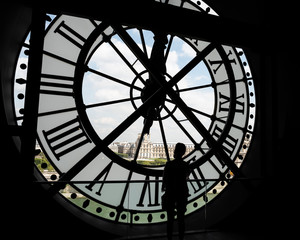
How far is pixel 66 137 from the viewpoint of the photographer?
8.82 ft

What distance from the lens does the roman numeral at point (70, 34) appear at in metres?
2.70

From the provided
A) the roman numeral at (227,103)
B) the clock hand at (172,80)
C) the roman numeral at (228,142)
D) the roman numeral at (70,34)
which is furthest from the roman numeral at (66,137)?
the roman numeral at (227,103)

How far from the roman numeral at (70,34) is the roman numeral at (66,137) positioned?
0.91 metres

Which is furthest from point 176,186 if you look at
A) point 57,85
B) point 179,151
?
point 57,85

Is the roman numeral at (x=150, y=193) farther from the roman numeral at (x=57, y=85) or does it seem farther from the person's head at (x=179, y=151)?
the roman numeral at (x=57, y=85)

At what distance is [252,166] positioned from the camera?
3135mm

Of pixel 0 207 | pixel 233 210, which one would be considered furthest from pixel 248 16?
pixel 0 207

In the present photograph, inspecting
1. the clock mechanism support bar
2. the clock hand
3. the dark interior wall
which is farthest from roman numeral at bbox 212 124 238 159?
the clock mechanism support bar

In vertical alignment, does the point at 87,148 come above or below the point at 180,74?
below

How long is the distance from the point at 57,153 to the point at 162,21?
70.8 inches

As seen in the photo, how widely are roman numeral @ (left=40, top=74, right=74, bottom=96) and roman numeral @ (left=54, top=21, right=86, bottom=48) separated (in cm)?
45

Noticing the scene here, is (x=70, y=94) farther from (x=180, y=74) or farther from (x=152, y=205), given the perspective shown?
(x=152, y=205)

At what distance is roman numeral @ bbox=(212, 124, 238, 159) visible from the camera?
133 inches

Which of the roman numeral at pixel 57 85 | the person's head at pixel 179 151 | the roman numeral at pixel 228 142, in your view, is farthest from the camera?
the roman numeral at pixel 228 142
